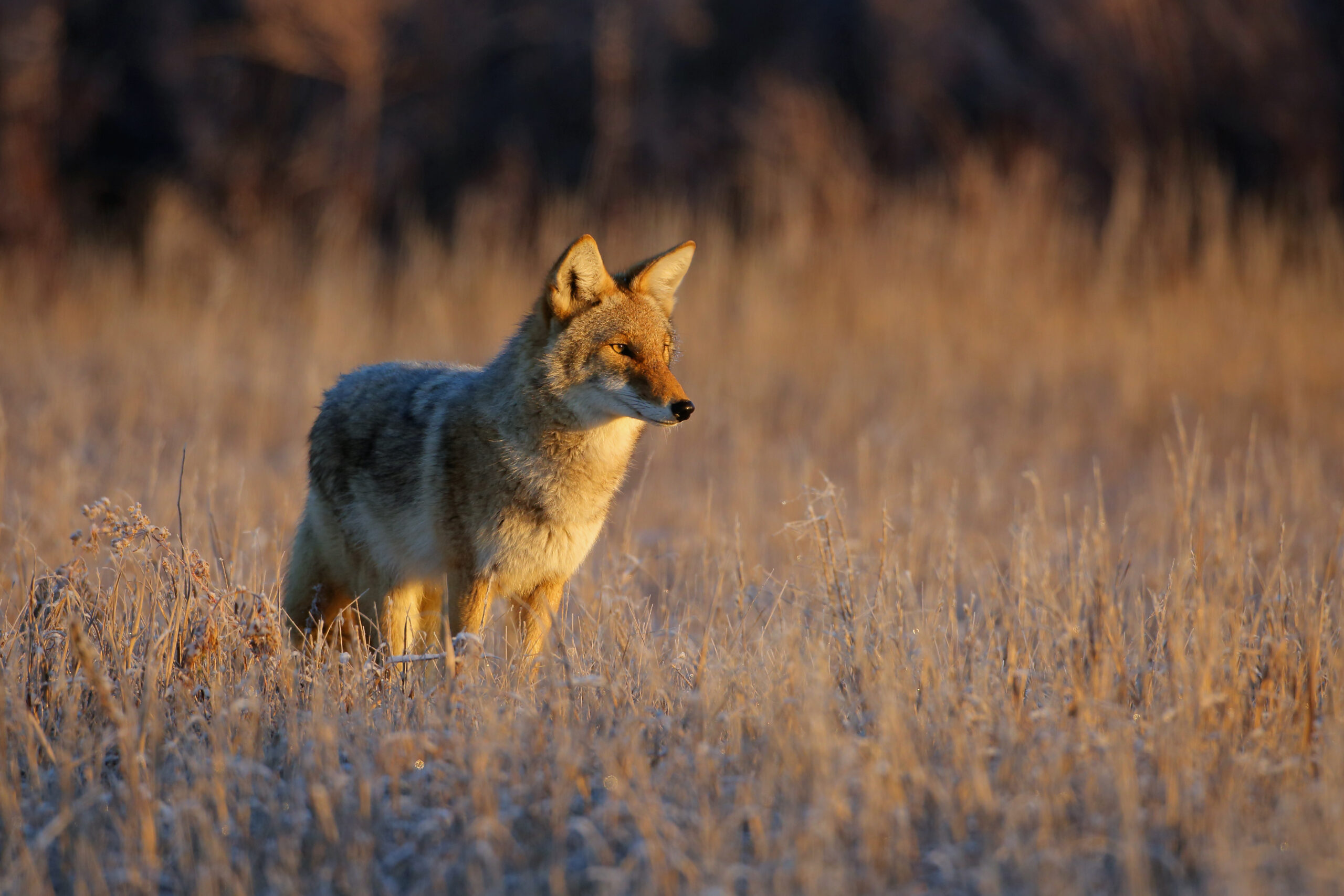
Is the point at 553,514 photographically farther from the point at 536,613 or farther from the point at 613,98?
the point at 613,98

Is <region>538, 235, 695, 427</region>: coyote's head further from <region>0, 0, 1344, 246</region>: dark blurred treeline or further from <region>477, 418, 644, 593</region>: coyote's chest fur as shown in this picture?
<region>0, 0, 1344, 246</region>: dark blurred treeline

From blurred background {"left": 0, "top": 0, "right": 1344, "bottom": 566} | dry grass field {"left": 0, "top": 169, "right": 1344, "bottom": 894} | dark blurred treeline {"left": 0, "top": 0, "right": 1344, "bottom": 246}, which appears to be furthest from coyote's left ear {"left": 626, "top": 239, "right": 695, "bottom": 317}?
dark blurred treeline {"left": 0, "top": 0, "right": 1344, "bottom": 246}

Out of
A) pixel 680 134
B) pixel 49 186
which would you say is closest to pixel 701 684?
pixel 680 134

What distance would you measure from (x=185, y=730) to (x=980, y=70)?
15448mm

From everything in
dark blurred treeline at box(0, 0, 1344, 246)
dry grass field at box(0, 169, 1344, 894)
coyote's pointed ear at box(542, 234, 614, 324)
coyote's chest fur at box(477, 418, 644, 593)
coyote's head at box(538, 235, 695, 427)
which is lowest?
dry grass field at box(0, 169, 1344, 894)

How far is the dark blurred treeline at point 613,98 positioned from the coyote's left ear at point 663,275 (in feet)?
30.7

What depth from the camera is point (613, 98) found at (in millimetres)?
16188

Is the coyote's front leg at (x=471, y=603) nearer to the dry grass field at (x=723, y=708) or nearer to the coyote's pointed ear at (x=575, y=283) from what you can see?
the dry grass field at (x=723, y=708)

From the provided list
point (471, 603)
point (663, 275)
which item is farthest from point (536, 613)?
point (663, 275)

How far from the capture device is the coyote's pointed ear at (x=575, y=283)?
13.9ft

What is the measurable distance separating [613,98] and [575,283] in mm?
12660

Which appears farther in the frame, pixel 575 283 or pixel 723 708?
pixel 575 283

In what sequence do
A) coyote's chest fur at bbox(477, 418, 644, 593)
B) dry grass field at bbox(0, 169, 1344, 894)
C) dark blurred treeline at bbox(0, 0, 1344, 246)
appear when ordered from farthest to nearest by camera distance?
dark blurred treeline at bbox(0, 0, 1344, 246) < coyote's chest fur at bbox(477, 418, 644, 593) < dry grass field at bbox(0, 169, 1344, 894)

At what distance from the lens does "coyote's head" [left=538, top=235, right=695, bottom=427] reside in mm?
4188
